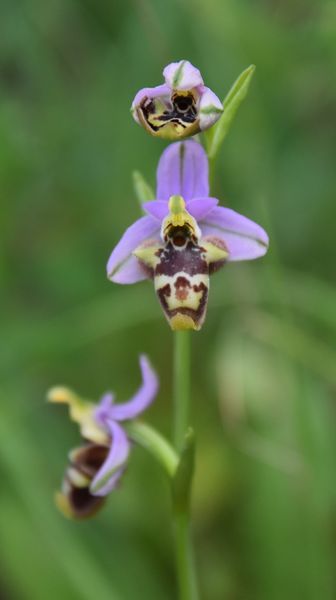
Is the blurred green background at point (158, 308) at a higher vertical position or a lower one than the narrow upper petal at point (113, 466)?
higher

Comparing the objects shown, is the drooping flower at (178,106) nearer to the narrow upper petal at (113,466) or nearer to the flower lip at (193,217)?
the flower lip at (193,217)


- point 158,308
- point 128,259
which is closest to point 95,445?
point 128,259

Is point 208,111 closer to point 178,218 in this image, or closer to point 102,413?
point 178,218

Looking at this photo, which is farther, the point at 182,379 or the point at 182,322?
the point at 182,379

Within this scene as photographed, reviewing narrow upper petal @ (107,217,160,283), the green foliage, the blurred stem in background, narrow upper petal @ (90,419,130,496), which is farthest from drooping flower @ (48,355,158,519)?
the green foliage

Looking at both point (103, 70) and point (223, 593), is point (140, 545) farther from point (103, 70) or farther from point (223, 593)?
point (103, 70)

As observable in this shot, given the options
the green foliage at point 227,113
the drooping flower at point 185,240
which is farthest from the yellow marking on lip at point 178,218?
the green foliage at point 227,113
